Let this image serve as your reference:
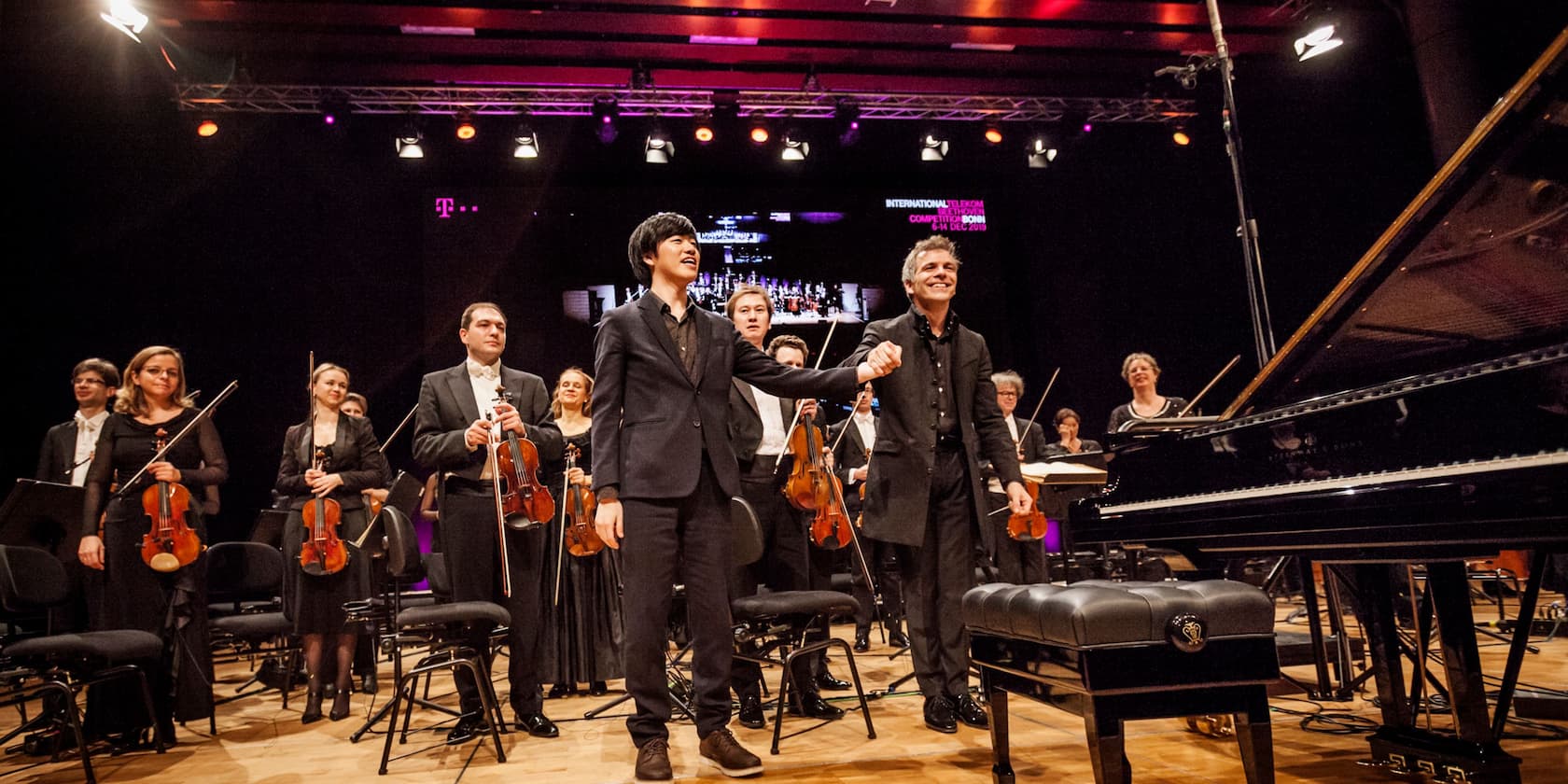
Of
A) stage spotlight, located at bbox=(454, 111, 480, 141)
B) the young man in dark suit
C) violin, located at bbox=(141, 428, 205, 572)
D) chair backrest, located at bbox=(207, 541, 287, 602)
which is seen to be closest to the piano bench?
the young man in dark suit

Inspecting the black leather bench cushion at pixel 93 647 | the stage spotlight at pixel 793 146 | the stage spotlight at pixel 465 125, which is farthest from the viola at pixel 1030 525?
the stage spotlight at pixel 465 125

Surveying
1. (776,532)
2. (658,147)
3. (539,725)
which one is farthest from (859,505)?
(658,147)

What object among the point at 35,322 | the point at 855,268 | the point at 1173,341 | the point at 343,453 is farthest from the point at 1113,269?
the point at 35,322

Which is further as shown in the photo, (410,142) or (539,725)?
(410,142)

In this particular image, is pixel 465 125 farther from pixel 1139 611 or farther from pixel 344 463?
pixel 1139 611

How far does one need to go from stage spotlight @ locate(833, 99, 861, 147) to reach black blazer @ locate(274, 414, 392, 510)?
515 cm

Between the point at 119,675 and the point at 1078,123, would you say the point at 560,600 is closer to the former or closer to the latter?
the point at 119,675

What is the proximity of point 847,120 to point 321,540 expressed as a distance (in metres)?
5.86

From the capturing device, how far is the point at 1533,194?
213 centimetres

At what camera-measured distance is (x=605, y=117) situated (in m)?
8.11

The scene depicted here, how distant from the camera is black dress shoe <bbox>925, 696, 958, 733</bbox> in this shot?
11.0ft

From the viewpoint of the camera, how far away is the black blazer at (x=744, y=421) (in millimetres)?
4160

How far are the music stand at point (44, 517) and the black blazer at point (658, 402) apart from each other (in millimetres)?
2580

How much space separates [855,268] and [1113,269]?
267 cm
